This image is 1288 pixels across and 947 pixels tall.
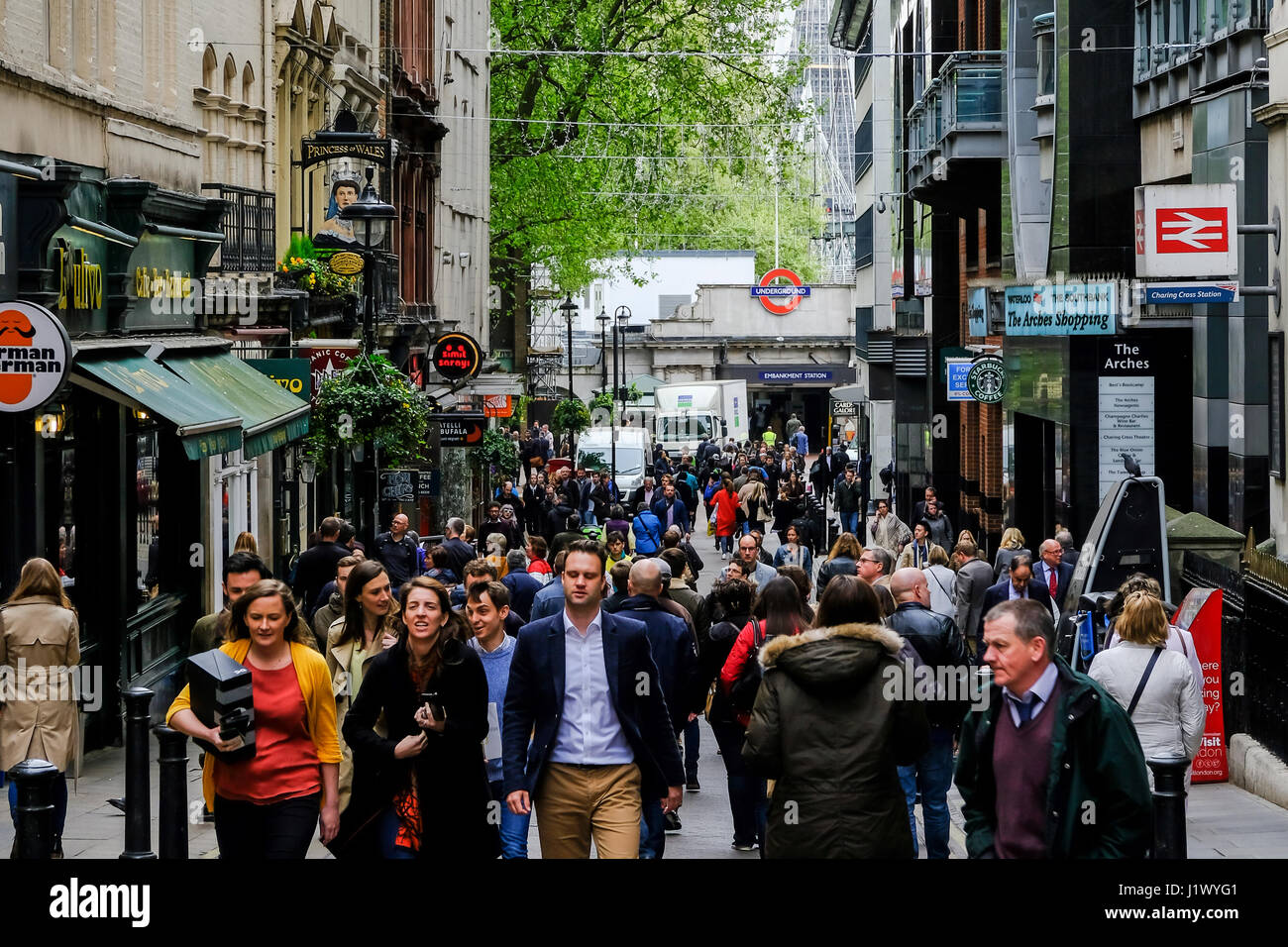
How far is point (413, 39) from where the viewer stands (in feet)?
131

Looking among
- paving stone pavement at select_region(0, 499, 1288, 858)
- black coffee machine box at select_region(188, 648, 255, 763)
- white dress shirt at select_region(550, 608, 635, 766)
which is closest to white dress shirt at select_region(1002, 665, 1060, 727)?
white dress shirt at select_region(550, 608, 635, 766)

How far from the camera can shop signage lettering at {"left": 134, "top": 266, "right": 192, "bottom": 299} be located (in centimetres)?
1773

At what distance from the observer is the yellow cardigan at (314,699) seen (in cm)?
789

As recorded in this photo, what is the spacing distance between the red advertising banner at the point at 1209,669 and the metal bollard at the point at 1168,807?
5.97 meters

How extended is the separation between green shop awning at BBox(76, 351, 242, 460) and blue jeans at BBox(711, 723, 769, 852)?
19.7ft

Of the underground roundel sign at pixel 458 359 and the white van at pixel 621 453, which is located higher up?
the underground roundel sign at pixel 458 359

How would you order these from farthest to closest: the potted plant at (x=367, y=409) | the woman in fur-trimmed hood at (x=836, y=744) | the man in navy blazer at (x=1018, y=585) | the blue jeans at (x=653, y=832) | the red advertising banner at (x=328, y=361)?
the red advertising banner at (x=328, y=361) → the potted plant at (x=367, y=409) → the man in navy blazer at (x=1018, y=585) → the blue jeans at (x=653, y=832) → the woman in fur-trimmed hood at (x=836, y=744)

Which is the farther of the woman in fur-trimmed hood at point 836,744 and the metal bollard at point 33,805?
the metal bollard at point 33,805

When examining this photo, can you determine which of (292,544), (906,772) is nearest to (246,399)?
(292,544)

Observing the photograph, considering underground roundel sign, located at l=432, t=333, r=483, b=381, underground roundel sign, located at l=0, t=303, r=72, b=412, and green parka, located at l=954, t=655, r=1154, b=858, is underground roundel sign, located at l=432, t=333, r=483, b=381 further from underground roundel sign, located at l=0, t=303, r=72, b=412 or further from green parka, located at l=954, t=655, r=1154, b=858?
green parka, located at l=954, t=655, r=1154, b=858

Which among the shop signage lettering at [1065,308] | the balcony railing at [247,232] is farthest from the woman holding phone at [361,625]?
the shop signage lettering at [1065,308]

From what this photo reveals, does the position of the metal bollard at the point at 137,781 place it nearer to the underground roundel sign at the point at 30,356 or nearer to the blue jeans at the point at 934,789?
the underground roundel sign at the point at 30,356

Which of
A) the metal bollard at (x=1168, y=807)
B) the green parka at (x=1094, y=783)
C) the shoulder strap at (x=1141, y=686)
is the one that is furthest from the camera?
the shoulder strap at (x=1141, y=686)

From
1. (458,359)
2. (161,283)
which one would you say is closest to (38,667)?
(161,283)
